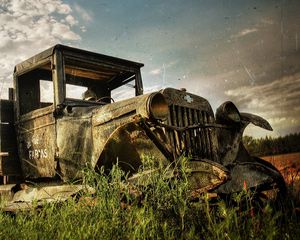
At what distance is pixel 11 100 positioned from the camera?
4.18 meters

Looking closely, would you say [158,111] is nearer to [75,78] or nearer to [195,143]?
[195,143]

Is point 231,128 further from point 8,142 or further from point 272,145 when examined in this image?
point 272,145

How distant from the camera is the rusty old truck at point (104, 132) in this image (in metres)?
2.66

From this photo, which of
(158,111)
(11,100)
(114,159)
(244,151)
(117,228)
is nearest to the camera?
(117,228)

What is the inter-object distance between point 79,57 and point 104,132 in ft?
3.91

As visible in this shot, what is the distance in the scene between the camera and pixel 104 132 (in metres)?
2.97

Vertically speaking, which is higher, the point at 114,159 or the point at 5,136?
the point at 5,136

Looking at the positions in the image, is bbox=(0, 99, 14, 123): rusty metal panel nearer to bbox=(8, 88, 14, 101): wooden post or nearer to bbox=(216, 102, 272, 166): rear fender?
bbox=(8, 88, 14, 101): wooden post

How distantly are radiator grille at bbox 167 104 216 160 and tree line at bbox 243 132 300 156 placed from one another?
6.74 m

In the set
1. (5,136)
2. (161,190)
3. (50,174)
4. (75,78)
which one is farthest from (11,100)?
(161,190)

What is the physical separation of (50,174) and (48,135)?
435 mm

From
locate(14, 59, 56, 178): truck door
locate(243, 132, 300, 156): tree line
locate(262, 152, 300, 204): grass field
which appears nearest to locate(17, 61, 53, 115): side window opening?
locate(14, 59, 56, 178): truck door

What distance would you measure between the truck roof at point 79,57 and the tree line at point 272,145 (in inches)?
251

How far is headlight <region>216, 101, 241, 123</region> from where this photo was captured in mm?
3465
